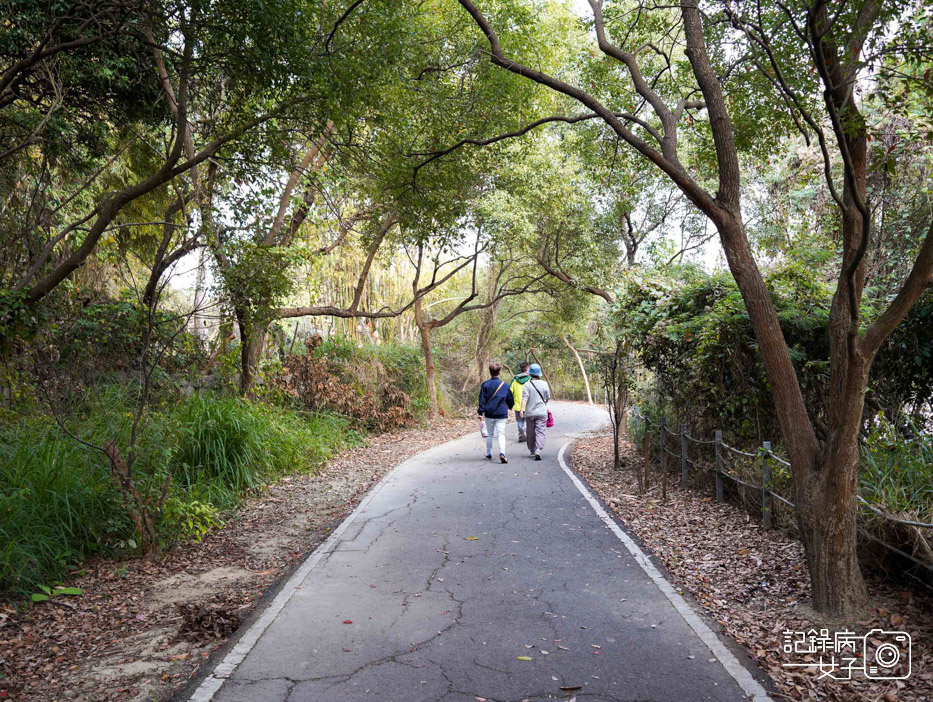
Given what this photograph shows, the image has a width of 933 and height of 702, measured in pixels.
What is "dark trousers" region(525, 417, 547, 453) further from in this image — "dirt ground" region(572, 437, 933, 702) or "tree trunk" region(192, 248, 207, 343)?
"tree trunk" region(192, 248, 207, 343)

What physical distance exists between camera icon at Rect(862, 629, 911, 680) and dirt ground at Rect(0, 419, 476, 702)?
4.55 metres

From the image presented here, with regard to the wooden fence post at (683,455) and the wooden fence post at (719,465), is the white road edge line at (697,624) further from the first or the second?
the wooden fence post at (683,455)

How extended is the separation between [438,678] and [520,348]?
4062 centimetres

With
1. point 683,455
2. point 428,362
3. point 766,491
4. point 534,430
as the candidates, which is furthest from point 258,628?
point 428,362

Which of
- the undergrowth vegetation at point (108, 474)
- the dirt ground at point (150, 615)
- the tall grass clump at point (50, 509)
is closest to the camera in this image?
the dirt ground at point (150, 615)

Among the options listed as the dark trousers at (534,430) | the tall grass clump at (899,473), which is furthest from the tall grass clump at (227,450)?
the tall grass clump at (899,473)

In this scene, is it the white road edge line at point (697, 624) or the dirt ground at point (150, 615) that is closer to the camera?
the white road edge line at point (697, 624)

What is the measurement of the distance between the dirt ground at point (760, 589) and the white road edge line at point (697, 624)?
15 centimetres

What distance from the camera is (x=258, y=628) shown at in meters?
4.94

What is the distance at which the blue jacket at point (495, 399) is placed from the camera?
13.1m

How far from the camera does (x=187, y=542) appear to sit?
23.7ft

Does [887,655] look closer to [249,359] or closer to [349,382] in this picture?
[249,359]

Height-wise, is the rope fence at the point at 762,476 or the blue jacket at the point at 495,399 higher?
the blue jacket at the point at 495,399

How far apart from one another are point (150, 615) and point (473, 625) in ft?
9.04
